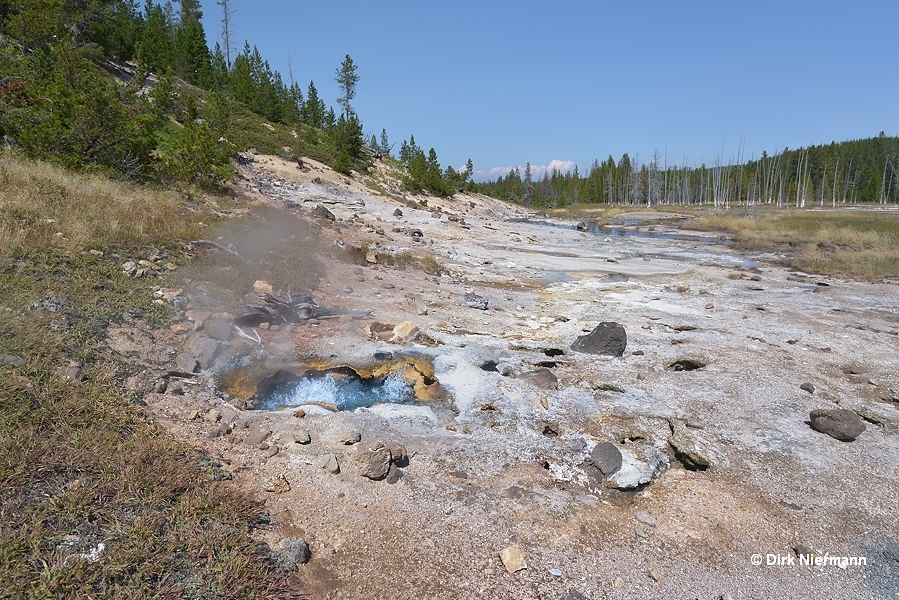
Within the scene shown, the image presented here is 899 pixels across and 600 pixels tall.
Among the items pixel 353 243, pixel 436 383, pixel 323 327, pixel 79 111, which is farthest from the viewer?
pixel 353 243

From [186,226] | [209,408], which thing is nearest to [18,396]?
[209,408]

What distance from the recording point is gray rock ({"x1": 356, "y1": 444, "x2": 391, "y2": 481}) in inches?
189

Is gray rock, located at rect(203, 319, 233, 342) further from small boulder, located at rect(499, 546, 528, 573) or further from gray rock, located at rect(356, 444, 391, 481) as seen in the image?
small boulder, located at rect(499, 546, 528, 573)

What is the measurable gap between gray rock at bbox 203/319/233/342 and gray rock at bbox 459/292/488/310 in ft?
19.8

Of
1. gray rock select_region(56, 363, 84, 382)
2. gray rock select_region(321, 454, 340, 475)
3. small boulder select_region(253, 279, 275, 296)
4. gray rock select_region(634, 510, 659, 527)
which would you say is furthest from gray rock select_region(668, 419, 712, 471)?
small boulder select_region(253, 279, 275, 296)

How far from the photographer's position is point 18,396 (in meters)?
4.09

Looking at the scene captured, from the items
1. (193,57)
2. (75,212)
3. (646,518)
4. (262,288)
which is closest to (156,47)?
(193,57)

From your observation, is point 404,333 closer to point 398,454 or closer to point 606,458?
point 398,454

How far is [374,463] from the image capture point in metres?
4.85

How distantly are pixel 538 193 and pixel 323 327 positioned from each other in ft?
381

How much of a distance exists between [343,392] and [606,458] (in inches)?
161

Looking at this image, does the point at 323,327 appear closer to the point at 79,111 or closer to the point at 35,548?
the point at 35,548

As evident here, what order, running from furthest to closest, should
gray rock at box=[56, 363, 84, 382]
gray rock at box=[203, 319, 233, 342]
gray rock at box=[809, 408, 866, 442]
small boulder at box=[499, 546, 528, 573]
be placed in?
gray rock at box=[203, 319, 233, 342] → gray rock at box=[809, 408, 866, 442] → gray rock at box=[56, 363, 84, 382] → small boulder at box=[499, 546, 528, 573]

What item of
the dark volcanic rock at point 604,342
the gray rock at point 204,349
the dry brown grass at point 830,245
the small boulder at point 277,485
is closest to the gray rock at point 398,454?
the small boulder at point 277,485
